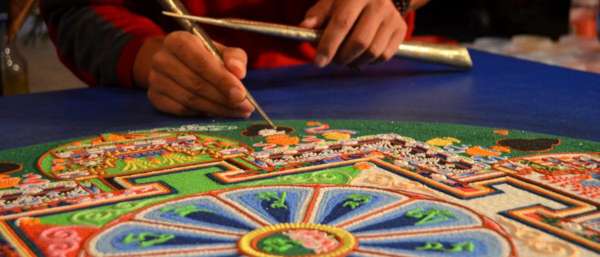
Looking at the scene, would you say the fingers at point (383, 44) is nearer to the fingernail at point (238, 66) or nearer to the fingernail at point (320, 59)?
the fingernail at point (320, 59)

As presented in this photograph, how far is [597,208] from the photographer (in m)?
0.77

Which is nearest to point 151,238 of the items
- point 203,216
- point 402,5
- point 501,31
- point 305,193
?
point 203,216

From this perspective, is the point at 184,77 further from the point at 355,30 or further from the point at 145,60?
the point at 355,30

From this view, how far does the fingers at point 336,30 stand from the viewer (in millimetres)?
1333

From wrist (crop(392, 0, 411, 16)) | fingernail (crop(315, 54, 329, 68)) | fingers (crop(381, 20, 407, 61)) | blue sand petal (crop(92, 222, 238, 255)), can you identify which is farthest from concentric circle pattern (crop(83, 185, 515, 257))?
wrist (crop(392, 0, 411, 16))

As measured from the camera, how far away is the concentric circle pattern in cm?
67

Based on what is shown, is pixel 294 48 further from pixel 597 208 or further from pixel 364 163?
pixel 597 208

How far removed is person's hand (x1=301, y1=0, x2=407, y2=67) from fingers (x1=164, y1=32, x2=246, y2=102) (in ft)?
0.70

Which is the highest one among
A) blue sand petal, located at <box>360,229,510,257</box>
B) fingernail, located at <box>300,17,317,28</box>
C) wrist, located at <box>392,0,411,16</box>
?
wrist, located at <box>392,0,411,16</box>

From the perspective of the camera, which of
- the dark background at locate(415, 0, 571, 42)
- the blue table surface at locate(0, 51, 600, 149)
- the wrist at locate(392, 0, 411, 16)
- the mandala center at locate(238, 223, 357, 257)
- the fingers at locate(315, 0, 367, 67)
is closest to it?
the mandala center at locate(238, 223, 357, 257)

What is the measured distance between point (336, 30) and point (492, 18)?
2.66 meters

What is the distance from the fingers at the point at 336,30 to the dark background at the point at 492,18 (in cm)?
241

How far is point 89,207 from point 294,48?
1.02 metres

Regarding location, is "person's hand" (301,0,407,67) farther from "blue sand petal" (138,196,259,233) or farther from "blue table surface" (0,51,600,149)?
"blue sand petal" (138,196,259,233)
